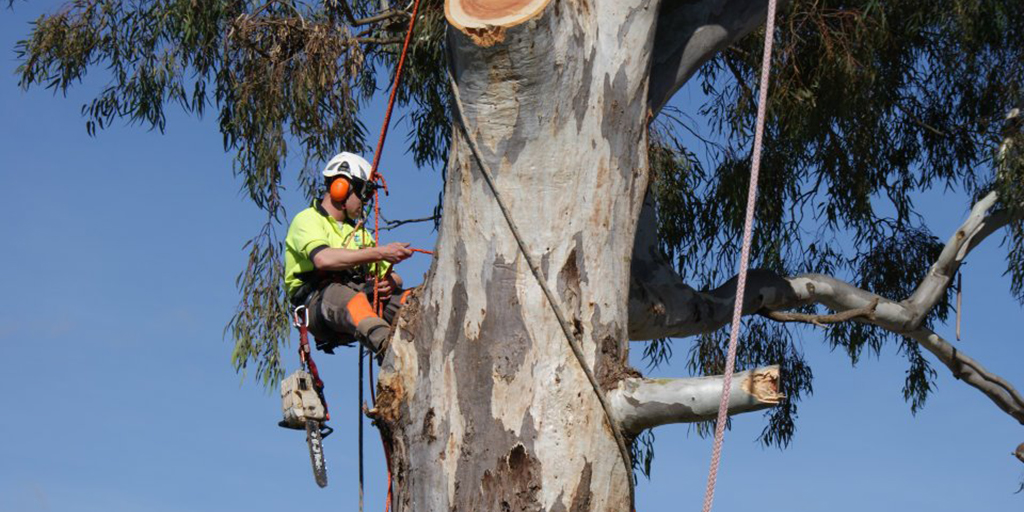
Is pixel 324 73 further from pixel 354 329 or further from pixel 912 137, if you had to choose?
pixel 912 137

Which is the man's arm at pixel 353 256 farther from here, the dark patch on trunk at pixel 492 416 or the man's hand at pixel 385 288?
the dark patch on trunk at pixel 492 416

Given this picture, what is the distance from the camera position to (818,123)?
24.8 feet

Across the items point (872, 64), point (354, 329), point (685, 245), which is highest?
point (872, 64)

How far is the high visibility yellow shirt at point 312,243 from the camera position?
4.61 metres

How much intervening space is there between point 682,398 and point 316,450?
1.75m

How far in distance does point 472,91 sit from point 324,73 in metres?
3.59

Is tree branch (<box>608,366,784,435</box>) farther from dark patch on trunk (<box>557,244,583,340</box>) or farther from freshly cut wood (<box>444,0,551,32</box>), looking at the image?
freshly cut wood (<box>444,0,551,32</box>)

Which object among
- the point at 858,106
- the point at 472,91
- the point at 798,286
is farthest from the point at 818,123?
the point at 472,91

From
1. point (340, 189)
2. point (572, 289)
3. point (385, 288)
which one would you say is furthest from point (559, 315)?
point (340, 189)

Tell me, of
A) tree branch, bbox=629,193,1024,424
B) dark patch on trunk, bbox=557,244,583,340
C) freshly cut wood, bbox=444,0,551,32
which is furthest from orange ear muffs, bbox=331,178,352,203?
dark patch on trunk, bbox=557,244,583,340

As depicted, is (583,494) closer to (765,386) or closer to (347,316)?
(765,386)

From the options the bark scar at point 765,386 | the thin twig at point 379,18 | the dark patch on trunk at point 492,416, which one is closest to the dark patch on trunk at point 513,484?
the dark patch on trunk at point 492,416

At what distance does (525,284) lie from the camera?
3502mm

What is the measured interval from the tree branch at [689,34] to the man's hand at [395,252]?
842 mm
